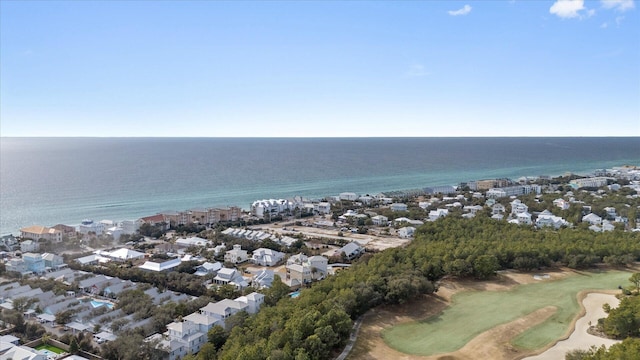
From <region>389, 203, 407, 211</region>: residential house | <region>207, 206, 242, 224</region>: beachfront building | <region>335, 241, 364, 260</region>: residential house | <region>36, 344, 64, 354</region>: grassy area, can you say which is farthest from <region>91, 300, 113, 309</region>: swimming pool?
<region>389, 203, 407, 211</region>: residential house

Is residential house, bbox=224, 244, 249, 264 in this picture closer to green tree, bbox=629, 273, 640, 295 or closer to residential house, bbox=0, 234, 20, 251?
residential house, bbox=0, 234, 20, 251

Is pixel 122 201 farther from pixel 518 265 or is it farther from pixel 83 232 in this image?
pixel 518 265

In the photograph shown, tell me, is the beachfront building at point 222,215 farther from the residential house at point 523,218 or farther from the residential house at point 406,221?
the residential house at point 523,218

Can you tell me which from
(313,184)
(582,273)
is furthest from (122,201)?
(582,273)

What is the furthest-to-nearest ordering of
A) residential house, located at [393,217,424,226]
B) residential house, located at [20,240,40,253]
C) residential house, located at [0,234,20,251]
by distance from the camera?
1. residential house, located at [393,217,424,226]
2. residential house, located at [0,234,20,251]
3. residential house, located at [20,240,40,253]

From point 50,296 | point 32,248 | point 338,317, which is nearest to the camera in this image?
point 338,317

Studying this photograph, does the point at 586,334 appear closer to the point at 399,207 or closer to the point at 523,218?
the point at 523,218
